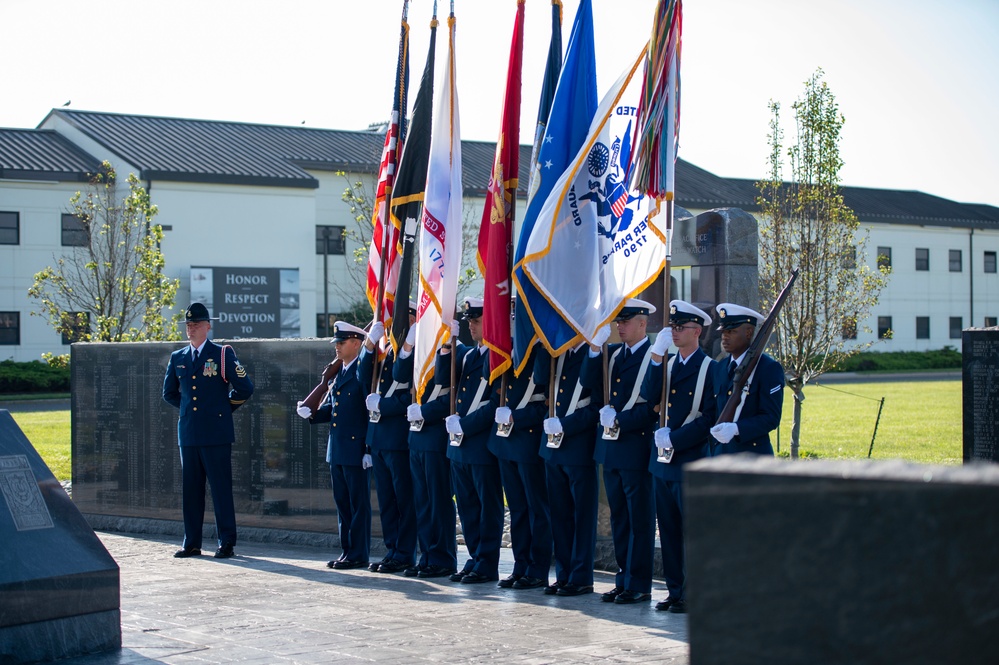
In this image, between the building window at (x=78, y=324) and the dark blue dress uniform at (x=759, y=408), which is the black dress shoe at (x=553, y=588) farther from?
the building window at (x=78, y=324)

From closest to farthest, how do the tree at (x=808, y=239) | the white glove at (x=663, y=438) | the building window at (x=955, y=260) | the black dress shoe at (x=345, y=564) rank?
the white glove at (x=663, y=438) → the black dress shoe at (x=345, y=564) → the tree at (x=808, y=239) → the building window at (x=955, y=260)

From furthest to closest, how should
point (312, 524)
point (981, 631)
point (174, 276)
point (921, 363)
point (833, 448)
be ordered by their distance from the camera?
point (921, 363)
point (174, 276)
point (833, 448)
point (312, 524)
point (981, 631)

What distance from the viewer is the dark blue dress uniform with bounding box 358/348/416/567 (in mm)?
8750

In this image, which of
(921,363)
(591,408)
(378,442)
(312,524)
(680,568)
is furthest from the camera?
(921,363)

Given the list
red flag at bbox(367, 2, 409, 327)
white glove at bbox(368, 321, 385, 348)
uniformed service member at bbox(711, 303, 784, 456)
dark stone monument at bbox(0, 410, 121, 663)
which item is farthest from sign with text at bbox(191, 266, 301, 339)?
uniformed service member at bbox(711, 303, 784, 456)

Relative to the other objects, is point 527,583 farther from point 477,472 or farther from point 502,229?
point 502,229

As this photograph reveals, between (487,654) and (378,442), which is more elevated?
(378,442)

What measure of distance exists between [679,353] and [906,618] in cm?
497

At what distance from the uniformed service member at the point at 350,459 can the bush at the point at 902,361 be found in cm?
4001

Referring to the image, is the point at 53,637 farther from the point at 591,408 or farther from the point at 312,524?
the point at 312,524

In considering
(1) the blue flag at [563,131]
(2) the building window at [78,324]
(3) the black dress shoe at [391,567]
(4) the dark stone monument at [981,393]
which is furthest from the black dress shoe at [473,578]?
(2) the building window at [78,324]

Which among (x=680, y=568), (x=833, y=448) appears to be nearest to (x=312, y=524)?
(x=680, y=568)

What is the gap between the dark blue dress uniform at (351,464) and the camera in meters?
8.98

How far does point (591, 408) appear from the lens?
24.9 feet
